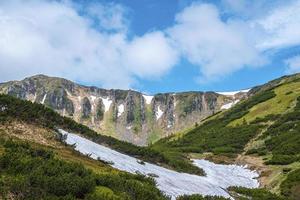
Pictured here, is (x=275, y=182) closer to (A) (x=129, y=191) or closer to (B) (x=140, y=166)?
A: (B) (x=140, y=166)

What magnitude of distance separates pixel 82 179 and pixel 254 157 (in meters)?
50.8

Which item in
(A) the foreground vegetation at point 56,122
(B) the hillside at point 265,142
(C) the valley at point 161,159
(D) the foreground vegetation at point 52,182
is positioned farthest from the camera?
(B) the hillside at point 265,142

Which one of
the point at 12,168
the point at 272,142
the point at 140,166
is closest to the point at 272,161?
the point at 272,142

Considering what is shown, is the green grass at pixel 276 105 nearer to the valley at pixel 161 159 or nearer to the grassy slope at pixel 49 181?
the valley at pixel 161 159

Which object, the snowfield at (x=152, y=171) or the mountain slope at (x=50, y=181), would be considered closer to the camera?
the mountain slope at (x=50, y=181)

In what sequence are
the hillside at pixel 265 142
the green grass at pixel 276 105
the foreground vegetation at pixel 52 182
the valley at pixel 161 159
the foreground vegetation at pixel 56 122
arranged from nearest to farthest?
the foreground vegetation at pixel 52 182, the valley at pixel 161 159, the foreground vegetation at pixel 56 122, the hillside at pixel 265 142, the green grass at pixel 276 105

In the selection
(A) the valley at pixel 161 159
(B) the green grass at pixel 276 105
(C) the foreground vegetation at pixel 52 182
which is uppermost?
(B) the green grass at pixel 276 105

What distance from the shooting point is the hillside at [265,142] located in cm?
4912

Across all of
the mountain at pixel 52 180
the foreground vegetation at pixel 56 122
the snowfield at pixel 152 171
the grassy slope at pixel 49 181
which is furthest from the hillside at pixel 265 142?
the grassy slope at pixel 49 181

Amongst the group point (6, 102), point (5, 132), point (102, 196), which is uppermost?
point (6, 102)

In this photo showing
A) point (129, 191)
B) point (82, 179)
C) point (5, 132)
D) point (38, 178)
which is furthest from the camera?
point (5, 132)

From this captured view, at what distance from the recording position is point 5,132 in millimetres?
28750

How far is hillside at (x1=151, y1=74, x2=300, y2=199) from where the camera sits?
4912 centimetres

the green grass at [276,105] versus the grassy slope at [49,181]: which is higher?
the green grass at [276,105]
